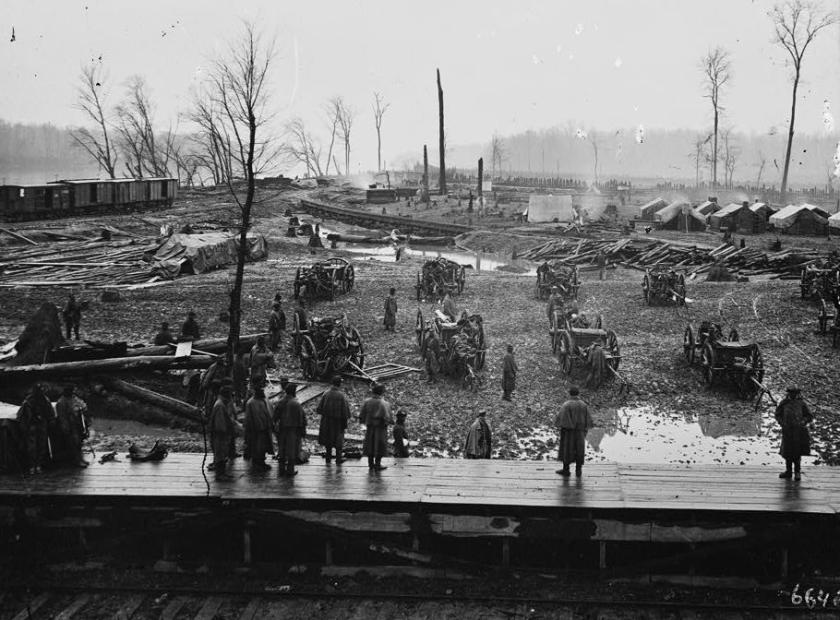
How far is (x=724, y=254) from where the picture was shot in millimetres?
36656

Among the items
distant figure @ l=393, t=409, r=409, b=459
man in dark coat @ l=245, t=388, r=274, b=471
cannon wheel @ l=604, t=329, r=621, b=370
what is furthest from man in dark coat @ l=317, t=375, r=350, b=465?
cannon wheel @ l=604, t=329, r=621, b=370

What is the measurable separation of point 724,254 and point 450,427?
89.1 feet

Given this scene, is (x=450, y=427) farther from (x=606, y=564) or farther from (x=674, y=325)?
(x=674, y=325)

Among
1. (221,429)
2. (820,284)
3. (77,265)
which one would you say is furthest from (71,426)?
(77,265)

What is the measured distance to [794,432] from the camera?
9.88m

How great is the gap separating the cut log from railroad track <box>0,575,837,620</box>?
22.2ft

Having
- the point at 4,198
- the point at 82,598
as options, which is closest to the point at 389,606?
the point at 82,598

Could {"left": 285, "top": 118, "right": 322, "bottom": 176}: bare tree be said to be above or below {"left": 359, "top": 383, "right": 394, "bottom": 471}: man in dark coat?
above

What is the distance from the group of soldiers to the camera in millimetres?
10344

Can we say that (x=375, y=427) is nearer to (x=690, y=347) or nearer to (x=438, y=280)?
(x=690, y=347)

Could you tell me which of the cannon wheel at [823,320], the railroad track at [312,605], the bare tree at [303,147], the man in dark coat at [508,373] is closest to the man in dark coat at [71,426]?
the railroad track at [312,605]

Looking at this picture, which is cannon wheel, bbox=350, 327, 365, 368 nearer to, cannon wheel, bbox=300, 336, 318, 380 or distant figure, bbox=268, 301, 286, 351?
cannon wheel, bbox=300, 336, 318, 380

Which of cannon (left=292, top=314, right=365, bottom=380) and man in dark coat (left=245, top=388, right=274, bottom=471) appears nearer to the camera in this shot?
man in dark coat (left=245, top=388, right=274, bottom=471)

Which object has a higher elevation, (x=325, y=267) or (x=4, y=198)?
(x=4, y=198)
